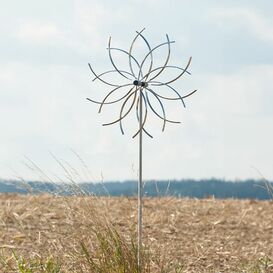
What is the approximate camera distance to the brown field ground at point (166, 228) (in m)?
5.79

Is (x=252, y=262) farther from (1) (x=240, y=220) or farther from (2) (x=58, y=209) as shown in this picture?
(2) (x=58, y=209)

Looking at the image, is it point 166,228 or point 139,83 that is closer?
point 139,83

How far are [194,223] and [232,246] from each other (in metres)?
0.96

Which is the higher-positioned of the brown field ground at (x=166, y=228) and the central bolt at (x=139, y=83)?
the central bolt at (x=139, y=83)

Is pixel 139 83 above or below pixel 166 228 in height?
above

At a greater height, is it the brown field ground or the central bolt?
the central bolt

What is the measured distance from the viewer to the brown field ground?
5.79m

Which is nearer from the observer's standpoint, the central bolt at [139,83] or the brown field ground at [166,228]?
the central bolt at [139,83]

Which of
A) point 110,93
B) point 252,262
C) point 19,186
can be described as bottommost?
point 252,262

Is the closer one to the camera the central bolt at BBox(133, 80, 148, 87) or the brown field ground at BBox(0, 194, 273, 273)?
the central bolt at BBox(133, 80, 148, 87)

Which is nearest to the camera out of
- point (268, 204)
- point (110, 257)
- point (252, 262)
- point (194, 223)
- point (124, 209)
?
point (110, 257)

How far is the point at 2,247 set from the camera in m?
6.34

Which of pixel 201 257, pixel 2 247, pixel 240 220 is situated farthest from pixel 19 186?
pixel 240 220

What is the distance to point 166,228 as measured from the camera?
7320mm
